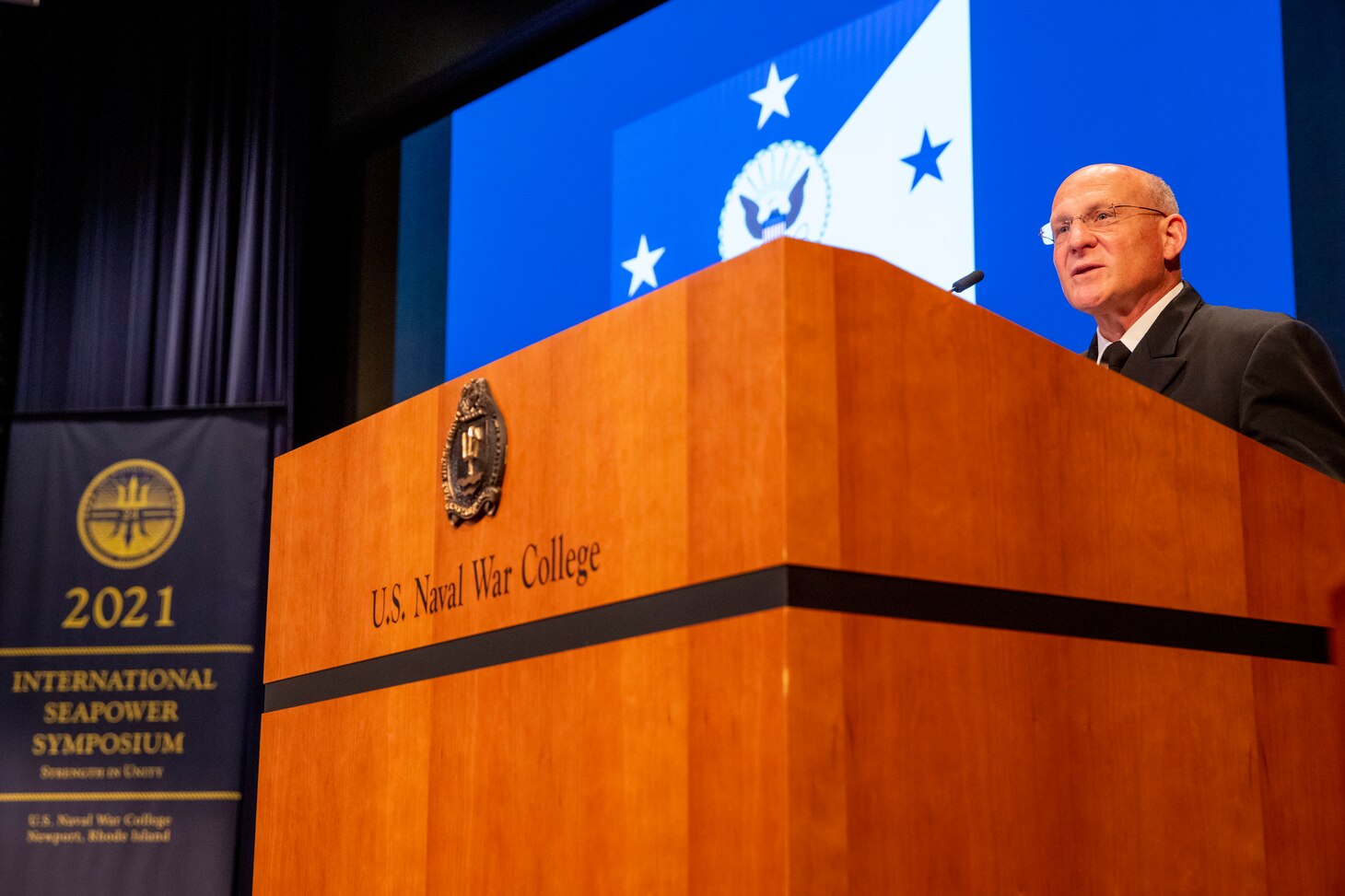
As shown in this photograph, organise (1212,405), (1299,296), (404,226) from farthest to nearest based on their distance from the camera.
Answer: (404,226) → (1299,296) → (1212,405)

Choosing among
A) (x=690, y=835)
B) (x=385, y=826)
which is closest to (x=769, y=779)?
(x=690, y=835)

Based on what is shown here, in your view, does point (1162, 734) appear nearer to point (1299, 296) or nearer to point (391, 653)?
point (391, 653)

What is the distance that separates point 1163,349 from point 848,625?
0.97 m

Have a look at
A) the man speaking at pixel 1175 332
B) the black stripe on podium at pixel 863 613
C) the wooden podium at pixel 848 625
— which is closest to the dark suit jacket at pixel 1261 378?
the man speaking at pixel 1175 332

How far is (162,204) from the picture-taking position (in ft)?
19.9

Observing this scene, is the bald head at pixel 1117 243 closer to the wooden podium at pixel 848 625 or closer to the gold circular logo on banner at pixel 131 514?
the wooden podium at pixel 848 625

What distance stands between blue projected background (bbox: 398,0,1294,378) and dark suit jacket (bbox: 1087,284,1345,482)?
2.87ft

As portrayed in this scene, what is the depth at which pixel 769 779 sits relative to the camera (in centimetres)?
116

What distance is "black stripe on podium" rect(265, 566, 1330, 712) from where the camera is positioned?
1.21 meters

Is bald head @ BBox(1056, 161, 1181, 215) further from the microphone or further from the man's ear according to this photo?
the microphone

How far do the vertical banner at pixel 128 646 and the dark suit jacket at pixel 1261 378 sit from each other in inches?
159

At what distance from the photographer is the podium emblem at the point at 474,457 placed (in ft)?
Answer: 5.04

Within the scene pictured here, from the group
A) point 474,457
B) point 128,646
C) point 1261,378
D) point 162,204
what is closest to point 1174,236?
point 1261,378

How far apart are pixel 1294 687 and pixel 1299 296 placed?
141 centimetres
